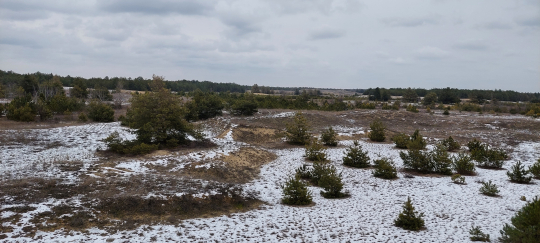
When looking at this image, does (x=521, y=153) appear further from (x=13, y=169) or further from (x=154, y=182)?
(x=13, y=169)

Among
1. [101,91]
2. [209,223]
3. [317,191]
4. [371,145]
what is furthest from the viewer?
[101,91]

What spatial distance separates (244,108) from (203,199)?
23.1m

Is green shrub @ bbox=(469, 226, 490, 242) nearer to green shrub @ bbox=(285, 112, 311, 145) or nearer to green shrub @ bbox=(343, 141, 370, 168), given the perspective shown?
green shrub @ bbox=(343, 141, 370, 168)

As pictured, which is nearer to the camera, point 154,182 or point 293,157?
point 154,182

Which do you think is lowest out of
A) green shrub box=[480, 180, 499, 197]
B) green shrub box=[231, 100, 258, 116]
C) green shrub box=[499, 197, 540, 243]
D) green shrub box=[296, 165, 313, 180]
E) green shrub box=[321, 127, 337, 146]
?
green shrub box=[296, 165, 313, 180]

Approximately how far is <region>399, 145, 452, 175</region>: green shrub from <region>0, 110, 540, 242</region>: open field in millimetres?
684

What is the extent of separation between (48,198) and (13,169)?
14.2 ft

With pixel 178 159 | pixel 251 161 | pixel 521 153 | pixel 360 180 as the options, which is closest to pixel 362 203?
pixel 360 180

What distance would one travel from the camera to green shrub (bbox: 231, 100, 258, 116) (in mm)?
33094

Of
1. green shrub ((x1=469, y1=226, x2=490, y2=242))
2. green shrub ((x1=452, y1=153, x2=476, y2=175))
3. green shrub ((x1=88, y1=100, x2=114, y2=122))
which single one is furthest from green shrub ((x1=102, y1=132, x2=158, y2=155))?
green shrub ((x1=452, y1=153, x2=476, y2=175))

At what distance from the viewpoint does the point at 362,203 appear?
437 inches

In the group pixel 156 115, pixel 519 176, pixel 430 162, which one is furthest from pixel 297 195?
pixel 519 176

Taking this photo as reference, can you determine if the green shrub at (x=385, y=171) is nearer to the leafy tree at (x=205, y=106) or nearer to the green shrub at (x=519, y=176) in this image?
the green shrub at (x=519, y=176)

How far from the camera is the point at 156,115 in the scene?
56.6 ft
